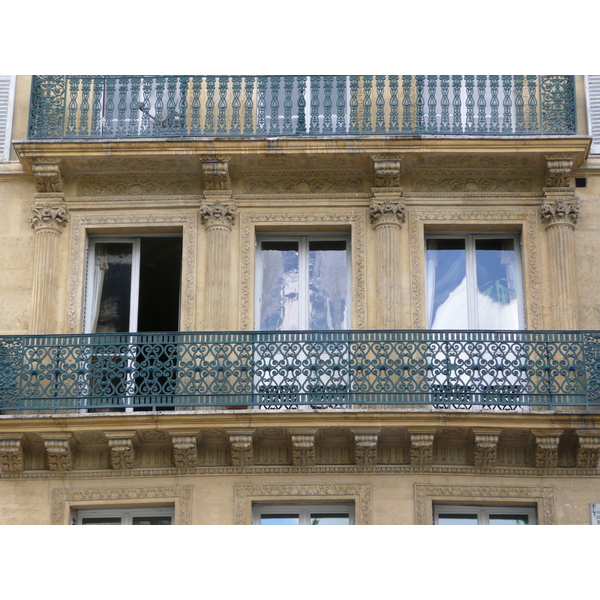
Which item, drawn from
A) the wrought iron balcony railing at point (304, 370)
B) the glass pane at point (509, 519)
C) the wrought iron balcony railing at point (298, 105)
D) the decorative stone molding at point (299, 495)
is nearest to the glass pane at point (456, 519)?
the glass pane at point (509, 519)

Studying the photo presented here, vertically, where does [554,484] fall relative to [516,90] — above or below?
below

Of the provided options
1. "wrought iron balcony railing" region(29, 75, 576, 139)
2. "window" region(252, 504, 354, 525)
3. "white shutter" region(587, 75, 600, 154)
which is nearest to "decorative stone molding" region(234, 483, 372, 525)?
"window" region(252, 504, 354, 525)

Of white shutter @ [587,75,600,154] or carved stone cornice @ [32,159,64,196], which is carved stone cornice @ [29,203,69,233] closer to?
carved stone cornice @ [32,159,64,196]

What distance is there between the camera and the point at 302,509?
1931cm

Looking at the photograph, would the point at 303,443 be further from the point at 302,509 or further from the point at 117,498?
the point at 117,498

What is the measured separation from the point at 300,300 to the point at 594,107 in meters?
4.17

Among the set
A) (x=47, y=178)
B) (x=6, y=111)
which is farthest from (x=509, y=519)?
(x=6, y=111)

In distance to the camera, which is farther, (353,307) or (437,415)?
(353,307)

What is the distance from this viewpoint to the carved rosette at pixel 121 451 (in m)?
19.1

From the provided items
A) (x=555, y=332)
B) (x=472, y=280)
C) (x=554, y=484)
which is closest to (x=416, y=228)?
(x=472, y=280)

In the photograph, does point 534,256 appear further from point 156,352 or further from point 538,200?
point 156,352

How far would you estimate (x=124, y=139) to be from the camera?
67.2 ft

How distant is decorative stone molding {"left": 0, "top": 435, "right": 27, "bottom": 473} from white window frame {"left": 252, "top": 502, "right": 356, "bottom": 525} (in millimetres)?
2592

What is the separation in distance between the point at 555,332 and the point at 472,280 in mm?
1524
